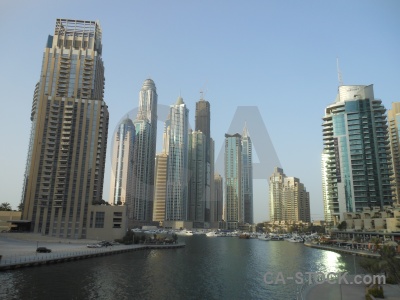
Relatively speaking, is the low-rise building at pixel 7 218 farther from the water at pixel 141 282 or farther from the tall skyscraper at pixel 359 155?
the tall skyscraper at pixel 359 155

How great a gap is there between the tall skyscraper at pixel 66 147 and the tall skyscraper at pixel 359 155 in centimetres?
13483

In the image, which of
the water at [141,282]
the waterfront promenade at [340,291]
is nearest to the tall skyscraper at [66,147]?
the water at [141,282]

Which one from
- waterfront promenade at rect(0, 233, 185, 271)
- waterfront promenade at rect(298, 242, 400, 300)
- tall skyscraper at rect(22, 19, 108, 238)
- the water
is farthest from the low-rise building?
waterfront promenade at rect(298, 242, 400, 300)

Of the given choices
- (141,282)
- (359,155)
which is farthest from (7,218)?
(359,155)

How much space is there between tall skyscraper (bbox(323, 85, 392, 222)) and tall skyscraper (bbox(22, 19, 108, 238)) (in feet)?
442

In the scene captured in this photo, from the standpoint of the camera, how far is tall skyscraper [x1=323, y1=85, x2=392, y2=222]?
177250 millimetres

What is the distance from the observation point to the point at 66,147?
15838 centimetres

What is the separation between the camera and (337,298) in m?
38.3

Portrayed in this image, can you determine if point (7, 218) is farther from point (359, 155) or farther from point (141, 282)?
point (359, 155)

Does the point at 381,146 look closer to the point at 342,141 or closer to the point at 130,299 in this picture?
the point at 342,141

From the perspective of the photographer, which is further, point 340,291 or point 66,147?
point 66,147

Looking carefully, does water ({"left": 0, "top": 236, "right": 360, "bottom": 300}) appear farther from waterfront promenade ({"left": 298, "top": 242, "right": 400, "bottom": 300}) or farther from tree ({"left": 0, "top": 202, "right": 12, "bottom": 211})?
tree ({"left": 0, "top": 202, "right": 12, "bottom": 211})

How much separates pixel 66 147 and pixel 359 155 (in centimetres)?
16122

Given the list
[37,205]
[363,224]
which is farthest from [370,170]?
[37,205]
